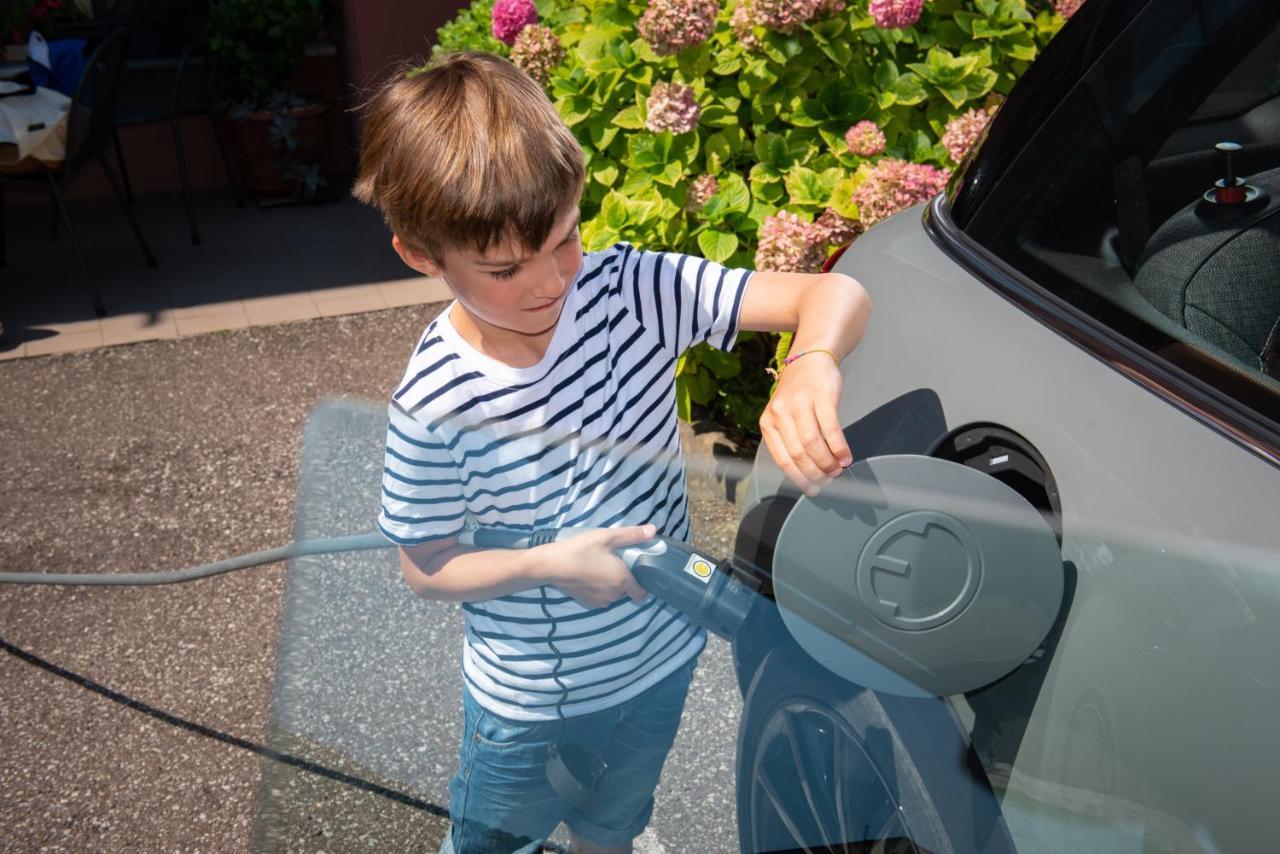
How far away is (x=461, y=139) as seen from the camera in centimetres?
131

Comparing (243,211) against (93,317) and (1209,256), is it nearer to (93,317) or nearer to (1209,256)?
(93,317)

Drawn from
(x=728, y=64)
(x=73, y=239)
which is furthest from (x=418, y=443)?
(x=73, y=239)

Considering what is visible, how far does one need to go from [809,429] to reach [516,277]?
368 millimetres

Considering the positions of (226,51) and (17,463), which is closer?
(17,463)

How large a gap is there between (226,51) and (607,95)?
3.96 meters

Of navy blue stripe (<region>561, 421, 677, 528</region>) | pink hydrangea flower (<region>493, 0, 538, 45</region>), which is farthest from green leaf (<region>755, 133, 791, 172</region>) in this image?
navy blue stripe (<region>561, 421, 677, 528</region>)

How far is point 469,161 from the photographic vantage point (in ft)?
4.24

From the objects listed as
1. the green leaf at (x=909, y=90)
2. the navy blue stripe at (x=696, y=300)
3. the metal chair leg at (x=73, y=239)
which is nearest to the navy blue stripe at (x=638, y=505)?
the navy blue stripe at (x=696, y=300)

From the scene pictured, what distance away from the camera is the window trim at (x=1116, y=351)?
1166mm

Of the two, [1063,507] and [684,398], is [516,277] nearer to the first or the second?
[1063,507]

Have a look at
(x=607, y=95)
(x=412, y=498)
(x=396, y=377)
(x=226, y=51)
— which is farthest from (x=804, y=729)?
(x=226, y=51)

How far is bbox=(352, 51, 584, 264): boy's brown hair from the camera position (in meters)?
1.29

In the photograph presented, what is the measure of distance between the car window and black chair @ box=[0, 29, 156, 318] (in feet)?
15.3

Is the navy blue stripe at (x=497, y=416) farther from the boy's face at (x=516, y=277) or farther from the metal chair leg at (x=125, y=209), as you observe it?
the metal chair leg at (x=125, y=209)
